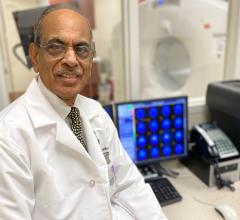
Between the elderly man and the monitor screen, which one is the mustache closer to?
the elderly man

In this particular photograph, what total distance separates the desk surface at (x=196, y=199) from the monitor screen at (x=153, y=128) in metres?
0.16

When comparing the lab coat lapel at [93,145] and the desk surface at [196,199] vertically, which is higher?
the lab coat lapel at [93,145]

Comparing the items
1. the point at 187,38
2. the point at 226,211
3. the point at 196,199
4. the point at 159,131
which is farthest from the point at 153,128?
the point at 187,38

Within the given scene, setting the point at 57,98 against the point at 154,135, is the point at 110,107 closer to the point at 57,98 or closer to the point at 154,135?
the point at 154,135

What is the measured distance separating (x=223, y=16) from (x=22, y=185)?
2075 millimetres

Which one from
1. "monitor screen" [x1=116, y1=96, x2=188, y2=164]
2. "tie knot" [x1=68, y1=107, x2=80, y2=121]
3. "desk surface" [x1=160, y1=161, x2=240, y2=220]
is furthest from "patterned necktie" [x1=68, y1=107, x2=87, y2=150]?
"desk surface" [x1=160, y1=161, x2=240, y2=220]

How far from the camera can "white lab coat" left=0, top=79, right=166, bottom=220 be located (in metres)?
0.76

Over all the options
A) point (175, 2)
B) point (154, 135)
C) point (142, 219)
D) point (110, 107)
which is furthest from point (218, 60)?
point (142, 219)

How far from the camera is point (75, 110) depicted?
1.00 metres

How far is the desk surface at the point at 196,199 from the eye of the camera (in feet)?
3.74

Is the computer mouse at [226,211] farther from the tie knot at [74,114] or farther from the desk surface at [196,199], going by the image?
the tie knot at [74,114]

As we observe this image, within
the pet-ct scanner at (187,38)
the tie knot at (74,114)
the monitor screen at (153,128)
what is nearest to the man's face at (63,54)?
the tie knot at (74,114)

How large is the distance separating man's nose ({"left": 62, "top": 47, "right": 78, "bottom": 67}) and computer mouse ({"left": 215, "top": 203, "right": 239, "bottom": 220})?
34.1 inches

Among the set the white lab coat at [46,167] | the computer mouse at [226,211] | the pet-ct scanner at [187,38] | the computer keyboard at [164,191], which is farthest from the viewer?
the pet-ct scanner at [187,38]
